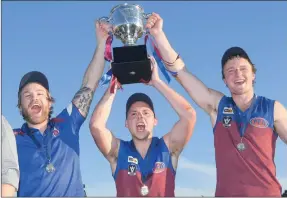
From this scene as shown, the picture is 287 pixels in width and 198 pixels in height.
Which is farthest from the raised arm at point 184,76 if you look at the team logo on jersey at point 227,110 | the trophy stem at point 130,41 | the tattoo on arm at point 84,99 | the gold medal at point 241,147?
the tattoo on arm at point 84,99

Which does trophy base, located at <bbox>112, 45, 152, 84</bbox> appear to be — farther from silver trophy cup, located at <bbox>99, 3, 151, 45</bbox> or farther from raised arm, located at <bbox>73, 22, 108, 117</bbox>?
raised arm, located at <bbox>73, 22, 108, 117</bbox>

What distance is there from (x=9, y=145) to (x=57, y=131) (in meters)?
2.86

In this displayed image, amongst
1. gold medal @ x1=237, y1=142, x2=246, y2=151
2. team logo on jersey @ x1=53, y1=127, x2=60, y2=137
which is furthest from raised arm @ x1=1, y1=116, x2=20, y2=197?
gold medal @ x1=237, y1=142, x2=246, y2=151

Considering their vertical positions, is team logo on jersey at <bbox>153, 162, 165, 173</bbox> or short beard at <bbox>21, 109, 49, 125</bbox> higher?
short beard at <bbox>21, 109, 49, 125</bbox>

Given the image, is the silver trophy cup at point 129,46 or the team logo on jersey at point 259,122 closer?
the team logo on jersey at point 259,122

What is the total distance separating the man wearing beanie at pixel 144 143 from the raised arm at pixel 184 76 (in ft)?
0.82

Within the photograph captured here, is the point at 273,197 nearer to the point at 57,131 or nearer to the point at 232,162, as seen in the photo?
the point at 232,162

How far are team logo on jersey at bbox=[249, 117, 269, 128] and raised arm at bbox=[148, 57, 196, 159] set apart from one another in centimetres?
96

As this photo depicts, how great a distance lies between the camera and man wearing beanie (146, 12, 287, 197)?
5.89m

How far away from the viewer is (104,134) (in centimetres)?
666

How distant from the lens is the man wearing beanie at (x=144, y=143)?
6.36 m

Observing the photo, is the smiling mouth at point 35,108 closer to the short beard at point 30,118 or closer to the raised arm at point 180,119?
the short beard at point 30,118

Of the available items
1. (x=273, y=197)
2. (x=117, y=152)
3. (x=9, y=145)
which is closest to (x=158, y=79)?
(x=117, y=152)

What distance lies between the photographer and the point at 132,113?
22.1ft
